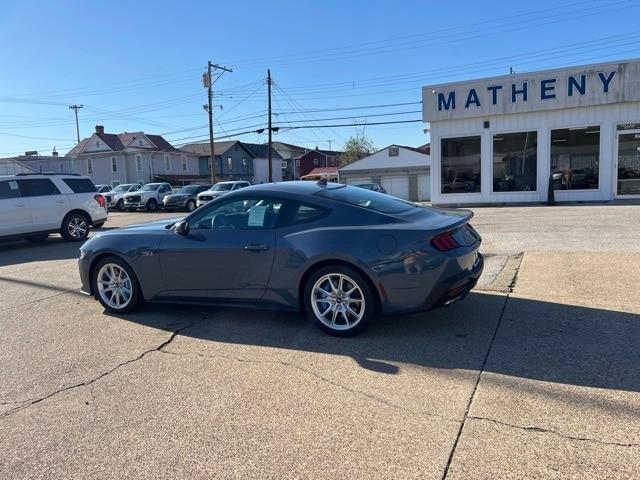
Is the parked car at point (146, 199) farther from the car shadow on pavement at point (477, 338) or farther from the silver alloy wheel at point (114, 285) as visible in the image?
the car shadow on pavement at point (477, 338)

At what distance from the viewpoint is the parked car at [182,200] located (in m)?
29.0

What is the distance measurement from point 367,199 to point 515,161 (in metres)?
15.5

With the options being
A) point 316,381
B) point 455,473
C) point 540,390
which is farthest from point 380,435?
point 540,390

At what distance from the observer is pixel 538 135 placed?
61.2 feet

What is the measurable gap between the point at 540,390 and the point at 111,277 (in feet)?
15.4

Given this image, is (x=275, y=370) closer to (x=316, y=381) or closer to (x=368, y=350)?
(x=316, y=381)

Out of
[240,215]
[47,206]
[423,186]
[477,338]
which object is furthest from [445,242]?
[423,186]

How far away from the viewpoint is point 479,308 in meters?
5.59

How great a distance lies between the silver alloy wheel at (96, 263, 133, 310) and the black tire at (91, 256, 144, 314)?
2 centimetres

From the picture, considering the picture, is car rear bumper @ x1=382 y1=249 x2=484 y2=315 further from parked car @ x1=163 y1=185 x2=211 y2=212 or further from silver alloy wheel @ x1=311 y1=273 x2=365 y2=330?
parked car @ x1=163 y1=185 x2=211 y2=212

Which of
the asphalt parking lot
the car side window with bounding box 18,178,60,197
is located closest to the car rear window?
the car side window with bounding box 18,178,60,197

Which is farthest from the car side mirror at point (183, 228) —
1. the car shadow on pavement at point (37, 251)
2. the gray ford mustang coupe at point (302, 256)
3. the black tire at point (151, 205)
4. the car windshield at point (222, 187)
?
the black tire at point (151, 205)

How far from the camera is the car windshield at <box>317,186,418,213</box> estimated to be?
5180mm

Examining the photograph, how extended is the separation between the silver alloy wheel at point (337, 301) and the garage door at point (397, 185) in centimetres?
3823
